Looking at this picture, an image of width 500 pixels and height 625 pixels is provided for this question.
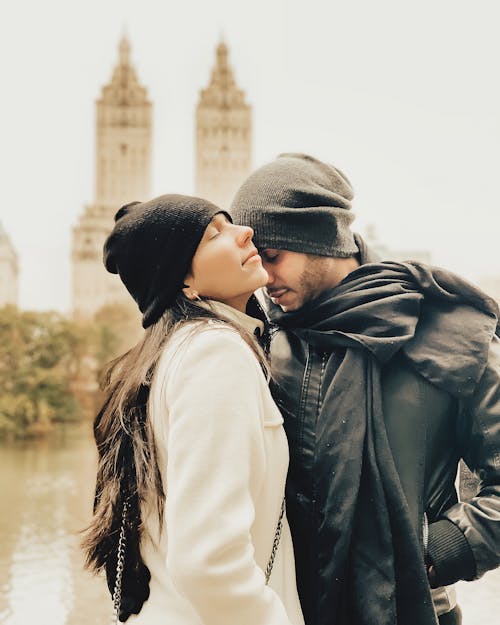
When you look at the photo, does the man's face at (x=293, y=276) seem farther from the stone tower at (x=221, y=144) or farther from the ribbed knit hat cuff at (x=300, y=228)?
the stone tower at (x=221, y=144)

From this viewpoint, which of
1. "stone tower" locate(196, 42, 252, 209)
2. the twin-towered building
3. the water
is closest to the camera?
the water

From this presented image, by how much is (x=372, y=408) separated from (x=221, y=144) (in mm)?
52047

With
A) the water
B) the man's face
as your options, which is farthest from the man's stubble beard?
the water

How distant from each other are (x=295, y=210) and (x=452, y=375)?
0.45 metres

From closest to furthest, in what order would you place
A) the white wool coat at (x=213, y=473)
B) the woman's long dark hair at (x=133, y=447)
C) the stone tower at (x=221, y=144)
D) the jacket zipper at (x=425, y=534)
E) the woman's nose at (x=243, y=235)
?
the white wool coat at (x=213, y=473) → the woman's long dark hair at (x=133, y=447) → the woman's nose at (x=243, y=235) → the jacket zipper at (x=425, y=534) → the stone tower at (x=221, y=144)

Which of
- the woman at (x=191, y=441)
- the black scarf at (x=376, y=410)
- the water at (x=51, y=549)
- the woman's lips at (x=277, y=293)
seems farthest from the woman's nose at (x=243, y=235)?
the water at (x=51, y=549)

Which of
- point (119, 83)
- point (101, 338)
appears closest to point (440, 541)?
point (101, 338)

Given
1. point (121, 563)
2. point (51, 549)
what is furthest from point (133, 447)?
point (51, 549)

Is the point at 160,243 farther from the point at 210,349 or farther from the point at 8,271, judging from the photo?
the point at 8,271

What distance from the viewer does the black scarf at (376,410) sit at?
4.25 ft

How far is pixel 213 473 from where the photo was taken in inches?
39.8

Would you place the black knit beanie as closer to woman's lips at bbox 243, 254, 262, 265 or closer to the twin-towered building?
woman's lips at bbox 243, 254, 262, 265

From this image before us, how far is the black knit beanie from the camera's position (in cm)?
121

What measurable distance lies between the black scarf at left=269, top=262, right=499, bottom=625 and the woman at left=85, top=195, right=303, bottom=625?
11cm
